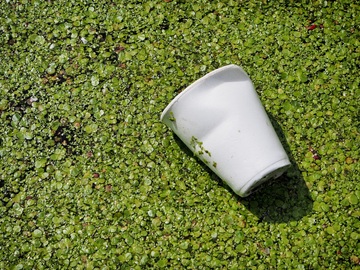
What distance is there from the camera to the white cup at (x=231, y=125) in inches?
81.2

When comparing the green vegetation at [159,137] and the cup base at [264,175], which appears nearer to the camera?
the cup base at [264,175]

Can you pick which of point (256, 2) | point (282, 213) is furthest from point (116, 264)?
point (256, 2)

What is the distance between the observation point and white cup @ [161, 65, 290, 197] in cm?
206

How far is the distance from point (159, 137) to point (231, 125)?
51 centimetres

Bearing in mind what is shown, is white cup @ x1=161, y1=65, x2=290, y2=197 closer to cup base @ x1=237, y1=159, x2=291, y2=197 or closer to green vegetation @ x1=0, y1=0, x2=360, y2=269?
cup base @ x1=237, y1=159, x2=291, y2=197

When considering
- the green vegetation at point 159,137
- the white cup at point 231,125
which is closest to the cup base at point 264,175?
the white cup at point 231,125

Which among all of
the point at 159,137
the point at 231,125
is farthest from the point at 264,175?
the point at 159,137

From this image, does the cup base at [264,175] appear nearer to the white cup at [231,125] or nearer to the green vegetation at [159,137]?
the white cup at [231,125]

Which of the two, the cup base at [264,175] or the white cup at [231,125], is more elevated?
the white cup at [231,125]

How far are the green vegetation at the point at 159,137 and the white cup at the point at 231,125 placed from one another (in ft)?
0.97

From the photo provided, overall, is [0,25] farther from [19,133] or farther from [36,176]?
[36,176]

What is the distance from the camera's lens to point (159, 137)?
97.5 inches

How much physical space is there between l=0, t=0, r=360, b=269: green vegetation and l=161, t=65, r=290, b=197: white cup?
30cm

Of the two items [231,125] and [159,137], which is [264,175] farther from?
[159,137]
